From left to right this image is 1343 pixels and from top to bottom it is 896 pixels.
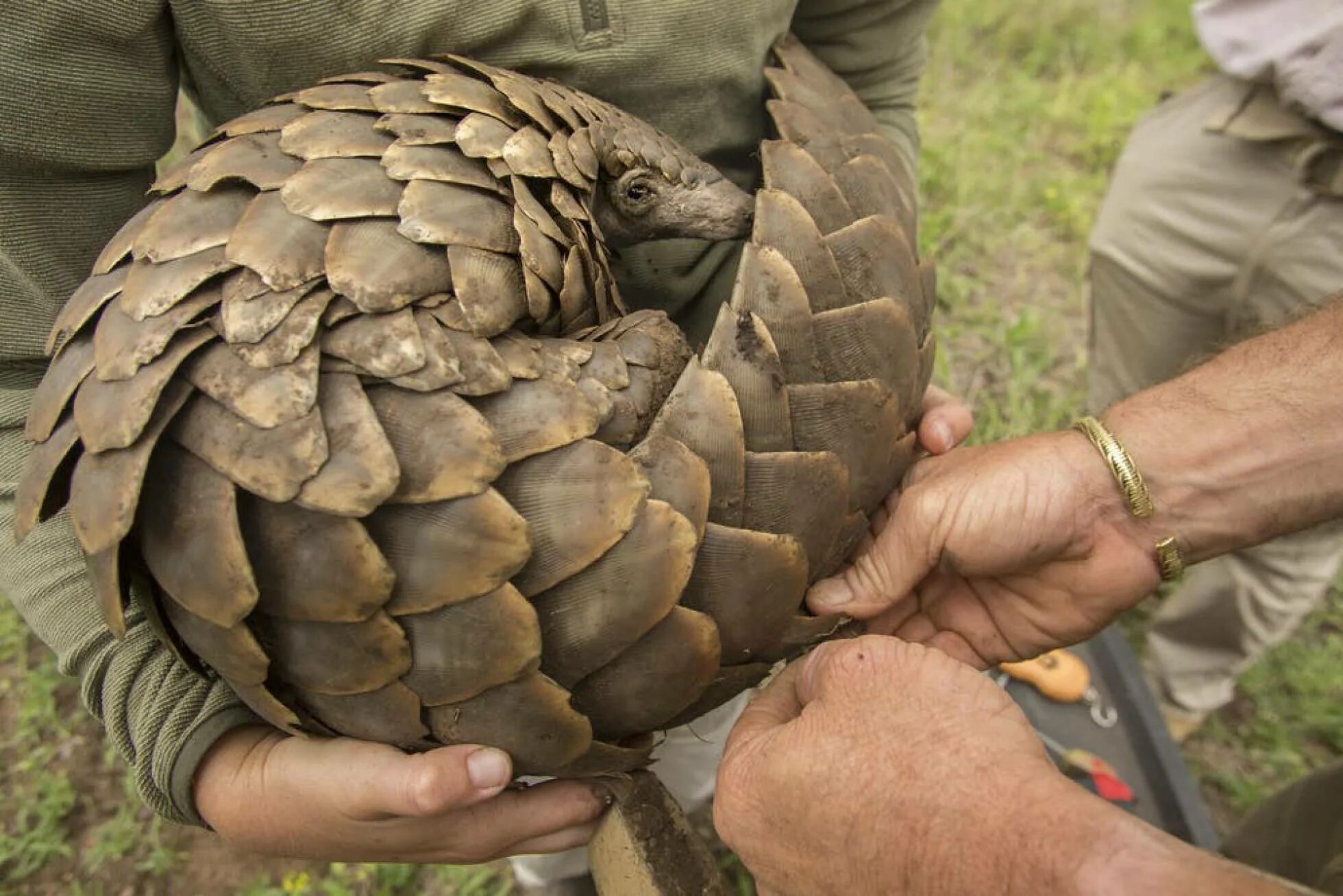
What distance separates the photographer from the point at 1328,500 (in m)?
1.30

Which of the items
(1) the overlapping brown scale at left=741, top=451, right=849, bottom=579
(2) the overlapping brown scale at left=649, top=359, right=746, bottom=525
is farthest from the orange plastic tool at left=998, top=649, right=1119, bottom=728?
(2) the overlapping brown scale at left=649, top=359, right=746, bottom=525

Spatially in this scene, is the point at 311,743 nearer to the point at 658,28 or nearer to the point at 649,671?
the point at 649,671

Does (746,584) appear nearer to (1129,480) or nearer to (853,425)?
(853,425)

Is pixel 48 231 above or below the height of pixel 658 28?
below

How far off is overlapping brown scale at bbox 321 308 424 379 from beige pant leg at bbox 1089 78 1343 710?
134 centimetres

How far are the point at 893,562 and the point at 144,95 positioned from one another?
0.97 m

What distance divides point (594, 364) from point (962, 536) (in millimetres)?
524

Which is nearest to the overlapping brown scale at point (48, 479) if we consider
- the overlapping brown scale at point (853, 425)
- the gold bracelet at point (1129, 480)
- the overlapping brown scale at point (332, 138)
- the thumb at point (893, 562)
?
the overlapping brown scale at point (332, 138)

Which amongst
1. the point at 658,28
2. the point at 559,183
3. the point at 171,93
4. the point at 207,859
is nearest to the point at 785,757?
the point at 559,183

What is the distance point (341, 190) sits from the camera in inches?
34.6

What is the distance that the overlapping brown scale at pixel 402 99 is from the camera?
956 millimetres

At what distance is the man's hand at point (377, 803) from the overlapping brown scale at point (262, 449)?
308mm

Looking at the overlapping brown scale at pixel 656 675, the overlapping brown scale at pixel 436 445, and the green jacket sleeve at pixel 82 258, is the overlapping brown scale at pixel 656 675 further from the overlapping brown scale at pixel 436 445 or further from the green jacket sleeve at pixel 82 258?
the green jacket sleeve at pixel 82 258

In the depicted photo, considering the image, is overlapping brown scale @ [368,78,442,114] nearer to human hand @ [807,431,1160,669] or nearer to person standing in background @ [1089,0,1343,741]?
human hand @ [807,431,1160,669]
